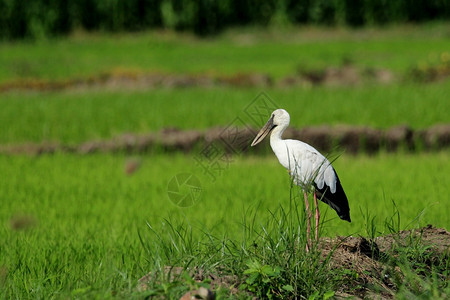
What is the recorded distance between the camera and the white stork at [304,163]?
11.2 feet

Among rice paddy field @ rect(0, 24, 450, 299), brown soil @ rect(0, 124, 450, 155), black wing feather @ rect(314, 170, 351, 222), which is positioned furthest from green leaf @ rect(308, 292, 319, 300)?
brown soil @ rect(0, 124, 450, 155)

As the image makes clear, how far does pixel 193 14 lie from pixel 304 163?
68.1 ft

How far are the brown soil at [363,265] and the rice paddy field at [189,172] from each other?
35 mm

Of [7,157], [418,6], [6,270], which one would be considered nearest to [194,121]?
[7,157]

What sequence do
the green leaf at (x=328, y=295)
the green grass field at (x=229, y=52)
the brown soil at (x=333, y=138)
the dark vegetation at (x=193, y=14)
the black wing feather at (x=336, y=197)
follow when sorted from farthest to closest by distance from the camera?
the dark vegetation at (x=193, y=14)
the green grass field at (x=229, y=52)
the brown soil at (x=333, y=138)
the black wing feather at (x=336, y=197)
the green leaf at (x=328, y=295)

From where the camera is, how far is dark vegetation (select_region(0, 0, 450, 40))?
23.3 metres

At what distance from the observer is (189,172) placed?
828 centimetres


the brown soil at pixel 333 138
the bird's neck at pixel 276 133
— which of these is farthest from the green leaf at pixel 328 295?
the brown soil at pixel 333 138

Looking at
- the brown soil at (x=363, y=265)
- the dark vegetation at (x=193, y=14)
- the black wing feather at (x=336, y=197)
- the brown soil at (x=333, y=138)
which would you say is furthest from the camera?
the dark vegetation at (x=193, y=14)

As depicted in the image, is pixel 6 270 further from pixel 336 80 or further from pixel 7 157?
pixel 336 80

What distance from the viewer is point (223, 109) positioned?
1193 cm

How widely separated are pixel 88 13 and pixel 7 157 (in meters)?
15.4

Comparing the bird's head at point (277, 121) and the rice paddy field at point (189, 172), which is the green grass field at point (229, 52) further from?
the bird's head at point (277, 121)

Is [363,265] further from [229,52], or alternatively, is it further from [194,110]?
[229,52]
